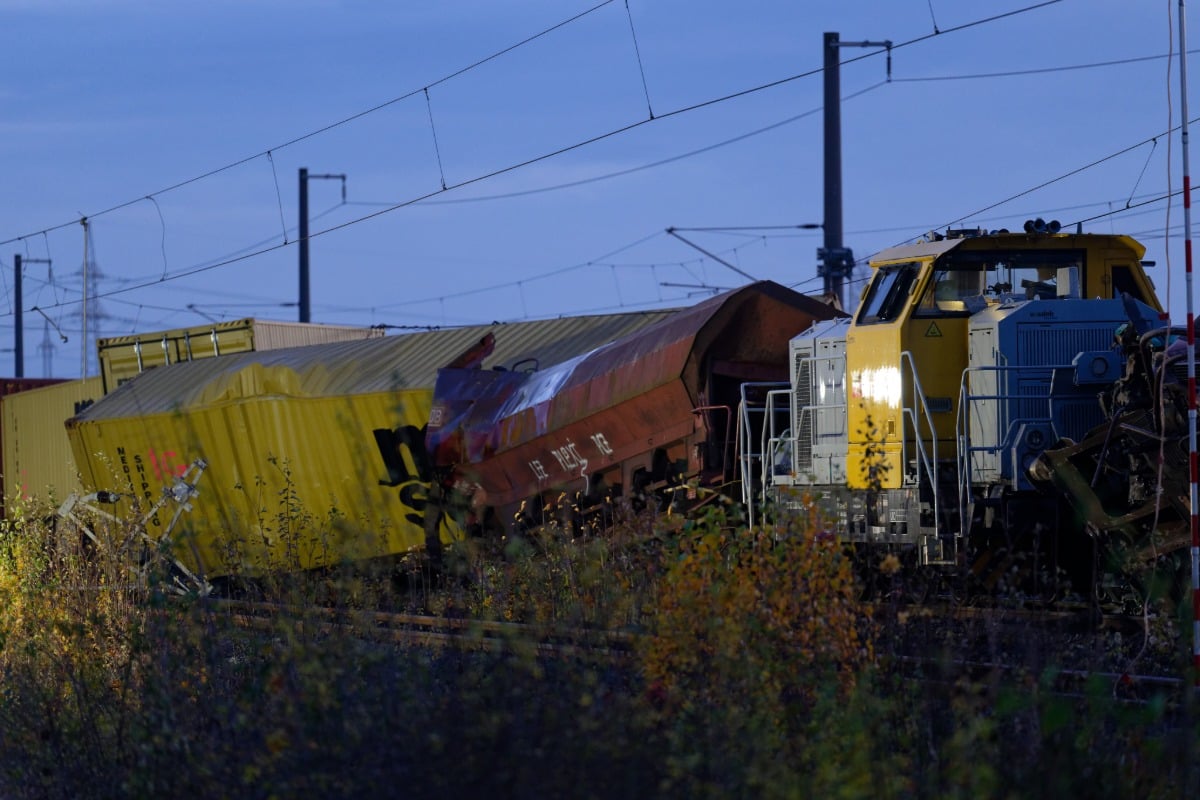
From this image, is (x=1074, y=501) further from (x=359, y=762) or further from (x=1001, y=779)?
(x=359, y=762)

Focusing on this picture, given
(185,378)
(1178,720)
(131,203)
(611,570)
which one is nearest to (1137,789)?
(1178,720)

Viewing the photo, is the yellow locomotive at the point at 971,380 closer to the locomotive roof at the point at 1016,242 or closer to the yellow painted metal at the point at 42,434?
the locomotive roof at the point at 1016,242

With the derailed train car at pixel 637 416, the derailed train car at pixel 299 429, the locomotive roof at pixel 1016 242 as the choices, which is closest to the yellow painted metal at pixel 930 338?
the locomotive roof at pixel 1016 242

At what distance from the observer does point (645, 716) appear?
5902mm

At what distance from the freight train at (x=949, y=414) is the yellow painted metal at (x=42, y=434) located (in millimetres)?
18911

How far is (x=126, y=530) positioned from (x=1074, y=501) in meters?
8.18

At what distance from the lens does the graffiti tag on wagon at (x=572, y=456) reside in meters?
14.6

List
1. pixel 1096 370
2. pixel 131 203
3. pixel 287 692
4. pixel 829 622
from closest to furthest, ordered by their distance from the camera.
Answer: pixel 287 692 < pixel 829 622 < pixel 1096 370 < pixel 131 203

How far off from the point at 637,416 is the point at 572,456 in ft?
3.61

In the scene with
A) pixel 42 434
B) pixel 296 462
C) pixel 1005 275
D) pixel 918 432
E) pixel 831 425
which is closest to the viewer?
pixel 918 432

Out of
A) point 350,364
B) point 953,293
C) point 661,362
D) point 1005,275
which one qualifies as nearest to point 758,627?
point 953,293

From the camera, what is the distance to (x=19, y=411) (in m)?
32.6

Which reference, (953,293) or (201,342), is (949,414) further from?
(201,342)

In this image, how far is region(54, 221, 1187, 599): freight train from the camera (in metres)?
10.2
